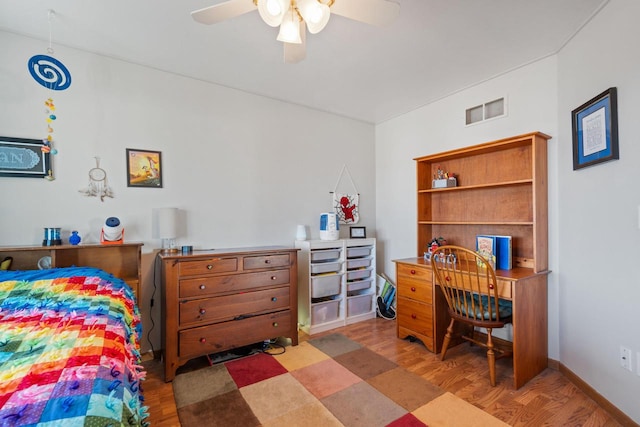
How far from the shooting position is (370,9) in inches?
57.1

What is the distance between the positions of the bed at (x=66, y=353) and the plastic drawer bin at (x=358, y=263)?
6.92 feet

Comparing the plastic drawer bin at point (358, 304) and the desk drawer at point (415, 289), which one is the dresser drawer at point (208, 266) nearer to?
the plastic drawer bin at point (358, 304)

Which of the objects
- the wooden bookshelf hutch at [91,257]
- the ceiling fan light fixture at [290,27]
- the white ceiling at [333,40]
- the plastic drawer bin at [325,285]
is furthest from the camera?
the plastic drawer bin at [325,285]

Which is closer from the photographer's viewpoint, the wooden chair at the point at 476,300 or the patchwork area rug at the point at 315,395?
the patchwork area rug at the point at 315,395

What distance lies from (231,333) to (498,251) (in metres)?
2.33

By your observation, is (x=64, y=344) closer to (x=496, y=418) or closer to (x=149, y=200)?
(x=149, y=200)

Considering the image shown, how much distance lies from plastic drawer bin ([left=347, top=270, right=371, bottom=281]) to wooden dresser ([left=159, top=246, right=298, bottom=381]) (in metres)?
0.81

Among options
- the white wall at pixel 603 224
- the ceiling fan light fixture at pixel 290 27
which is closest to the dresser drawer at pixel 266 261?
the ceiling fan light fixture at pixel 290 27

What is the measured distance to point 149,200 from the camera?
254 centimetres

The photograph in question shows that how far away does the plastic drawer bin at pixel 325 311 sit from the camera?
3105mm

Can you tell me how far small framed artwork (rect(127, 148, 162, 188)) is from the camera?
2.47 meters

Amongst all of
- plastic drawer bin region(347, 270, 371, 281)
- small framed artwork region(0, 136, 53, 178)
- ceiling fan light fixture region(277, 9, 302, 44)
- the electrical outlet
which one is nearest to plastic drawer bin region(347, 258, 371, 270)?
plastic drawer bin region(347, 270, 371, 281)

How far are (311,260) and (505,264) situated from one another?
174 cm

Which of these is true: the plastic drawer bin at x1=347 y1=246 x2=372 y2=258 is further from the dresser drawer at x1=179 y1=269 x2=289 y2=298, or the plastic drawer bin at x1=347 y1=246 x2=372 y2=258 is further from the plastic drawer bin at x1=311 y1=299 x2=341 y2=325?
the dresser drawer at x1=179 y1=269 x2=289 y2=298
